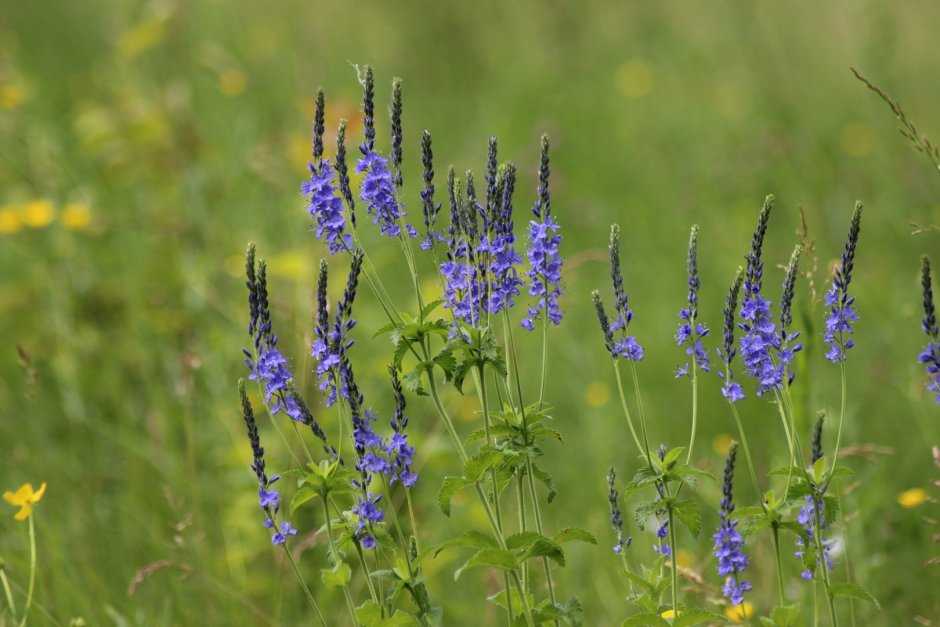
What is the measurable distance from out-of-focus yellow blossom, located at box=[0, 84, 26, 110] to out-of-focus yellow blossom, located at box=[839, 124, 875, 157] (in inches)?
187

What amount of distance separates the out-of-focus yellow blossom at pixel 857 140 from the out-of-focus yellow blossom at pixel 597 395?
2.68 metres

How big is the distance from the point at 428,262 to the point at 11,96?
7.94ft

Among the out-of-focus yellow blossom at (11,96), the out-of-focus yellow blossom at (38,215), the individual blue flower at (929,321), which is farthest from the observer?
the out-of-focus yellow blossom at (11,96)

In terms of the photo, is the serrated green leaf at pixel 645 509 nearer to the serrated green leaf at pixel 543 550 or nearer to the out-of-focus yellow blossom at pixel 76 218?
the serrated green leaf at pixel 543 550

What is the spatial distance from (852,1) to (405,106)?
3350mm

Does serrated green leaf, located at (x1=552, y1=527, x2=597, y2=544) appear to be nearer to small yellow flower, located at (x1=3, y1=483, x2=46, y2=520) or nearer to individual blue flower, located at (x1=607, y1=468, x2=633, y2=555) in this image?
individual blue flower, located at (x1=607, y1=468, x2=633, y2=555)

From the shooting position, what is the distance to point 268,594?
3.97 meters

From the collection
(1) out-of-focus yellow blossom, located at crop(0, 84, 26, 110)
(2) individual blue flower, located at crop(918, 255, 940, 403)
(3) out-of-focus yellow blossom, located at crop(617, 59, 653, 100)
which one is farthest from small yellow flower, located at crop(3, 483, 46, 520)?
(3) out-of-focus yellow blossom, located at crop(617, 59, 653, 100)

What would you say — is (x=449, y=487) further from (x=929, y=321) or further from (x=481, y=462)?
(x=929, y=321)

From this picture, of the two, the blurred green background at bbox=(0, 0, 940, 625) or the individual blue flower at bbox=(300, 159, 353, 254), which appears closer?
the individual blue flower at bbox=(300, 159, 353, 254)

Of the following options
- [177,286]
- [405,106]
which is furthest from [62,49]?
[177,286]

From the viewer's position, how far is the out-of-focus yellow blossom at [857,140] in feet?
21.2

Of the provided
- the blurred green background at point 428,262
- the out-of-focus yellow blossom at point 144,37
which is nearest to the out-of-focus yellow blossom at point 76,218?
the blurred green background at point 428,262

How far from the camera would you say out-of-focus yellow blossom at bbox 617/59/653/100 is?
7930 millimetres
